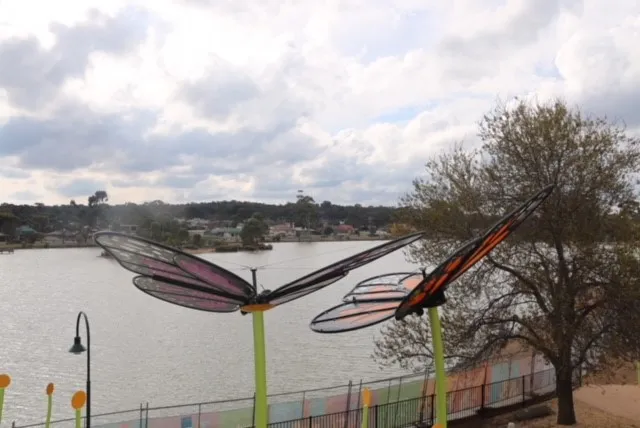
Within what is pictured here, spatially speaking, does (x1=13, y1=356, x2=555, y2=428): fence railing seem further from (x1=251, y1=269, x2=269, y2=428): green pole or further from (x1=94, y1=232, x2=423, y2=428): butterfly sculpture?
(x1=251, y1=269, x2=269, y2=428): green pole

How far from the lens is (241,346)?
124ft

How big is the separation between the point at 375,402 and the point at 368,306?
28.6 ft

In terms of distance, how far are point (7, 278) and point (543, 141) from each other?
81785 millimetres

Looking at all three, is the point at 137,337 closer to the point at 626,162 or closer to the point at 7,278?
the point at 626,162

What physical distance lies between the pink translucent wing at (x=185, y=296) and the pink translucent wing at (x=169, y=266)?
37 cm

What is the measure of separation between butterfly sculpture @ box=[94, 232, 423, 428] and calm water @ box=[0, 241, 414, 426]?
6935mm

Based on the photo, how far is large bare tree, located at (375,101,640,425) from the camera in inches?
693

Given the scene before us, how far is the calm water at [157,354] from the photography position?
28281 millimetres

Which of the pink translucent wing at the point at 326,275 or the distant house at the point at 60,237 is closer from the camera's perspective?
the pink translucent wing at the point at 326,275

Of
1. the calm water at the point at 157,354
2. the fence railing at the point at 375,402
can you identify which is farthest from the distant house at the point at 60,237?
the fence railing at the point at 375,402

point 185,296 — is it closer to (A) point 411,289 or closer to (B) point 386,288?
(A) point 411,289

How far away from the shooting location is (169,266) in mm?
9062

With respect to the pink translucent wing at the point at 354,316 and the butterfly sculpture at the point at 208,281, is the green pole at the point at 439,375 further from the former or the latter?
the butterfly sculpture at the point at 208,281

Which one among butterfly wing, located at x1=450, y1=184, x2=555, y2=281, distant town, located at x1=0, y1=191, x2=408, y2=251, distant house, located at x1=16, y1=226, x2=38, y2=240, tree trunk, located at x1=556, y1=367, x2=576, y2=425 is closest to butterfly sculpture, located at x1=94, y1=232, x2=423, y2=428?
butterfly wing, located at x1=450, y1=184, x2=555, y2=281
